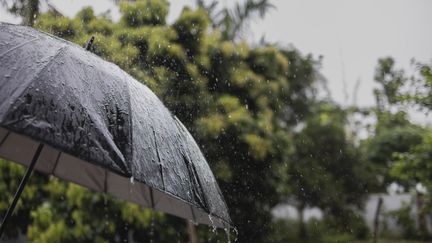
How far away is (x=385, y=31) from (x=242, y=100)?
1146 cm

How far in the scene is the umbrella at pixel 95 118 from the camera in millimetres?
1068

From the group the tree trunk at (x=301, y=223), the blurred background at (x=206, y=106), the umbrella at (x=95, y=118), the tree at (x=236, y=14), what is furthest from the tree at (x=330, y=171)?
the umbrella at (x=95, y=118)

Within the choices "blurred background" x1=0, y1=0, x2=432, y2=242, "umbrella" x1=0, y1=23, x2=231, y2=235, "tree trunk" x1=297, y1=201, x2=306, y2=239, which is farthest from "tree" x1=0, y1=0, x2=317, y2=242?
"tree trunk" x1=297, y1=201, x2=306, y2=239

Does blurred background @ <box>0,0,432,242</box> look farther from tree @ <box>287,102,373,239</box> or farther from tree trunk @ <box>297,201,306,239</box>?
tree trunk @ <box>297,201,306,239</box>

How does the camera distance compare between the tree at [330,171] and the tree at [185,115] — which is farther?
the tree at [330,171]

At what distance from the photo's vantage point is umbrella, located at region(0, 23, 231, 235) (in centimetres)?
107

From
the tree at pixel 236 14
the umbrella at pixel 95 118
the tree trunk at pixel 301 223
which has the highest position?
the tree at pixel 236 14

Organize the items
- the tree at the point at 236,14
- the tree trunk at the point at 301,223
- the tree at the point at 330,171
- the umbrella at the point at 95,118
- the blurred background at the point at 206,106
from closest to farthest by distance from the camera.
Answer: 1. the umbrella at the point at 95,118
2. the blurred background at the point at 206,106
3. the tree at the point at 236,14
4. the tree at the point at 330,171
5. the tree trunk at the point at 301,223

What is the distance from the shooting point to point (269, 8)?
23.7 ft

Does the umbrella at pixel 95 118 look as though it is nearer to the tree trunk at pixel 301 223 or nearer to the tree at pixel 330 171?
the tree at pixel 330 171

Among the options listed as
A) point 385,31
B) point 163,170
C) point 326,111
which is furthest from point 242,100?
point 385,31

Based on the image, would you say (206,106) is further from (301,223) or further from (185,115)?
(301,223)

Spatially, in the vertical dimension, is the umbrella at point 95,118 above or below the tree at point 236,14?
below

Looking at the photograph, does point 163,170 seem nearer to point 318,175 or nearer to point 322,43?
point 318,175
